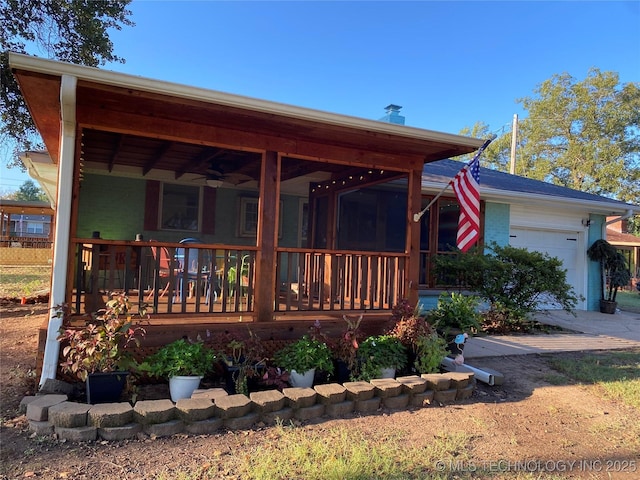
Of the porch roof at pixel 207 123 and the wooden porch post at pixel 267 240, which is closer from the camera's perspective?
the porch roof at pixel 207 123

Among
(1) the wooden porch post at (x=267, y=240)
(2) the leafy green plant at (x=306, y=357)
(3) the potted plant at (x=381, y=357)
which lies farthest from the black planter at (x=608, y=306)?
(1) the wooden porch post at (x=267, y=240)

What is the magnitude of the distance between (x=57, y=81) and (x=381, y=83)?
50.5ft

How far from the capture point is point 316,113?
3.77 metres

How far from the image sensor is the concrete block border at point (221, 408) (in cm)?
262

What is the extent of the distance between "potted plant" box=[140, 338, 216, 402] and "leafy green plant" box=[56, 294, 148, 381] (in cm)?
24

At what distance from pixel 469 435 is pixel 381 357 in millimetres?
1092

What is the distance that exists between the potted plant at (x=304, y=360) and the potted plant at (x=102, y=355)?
125 cm

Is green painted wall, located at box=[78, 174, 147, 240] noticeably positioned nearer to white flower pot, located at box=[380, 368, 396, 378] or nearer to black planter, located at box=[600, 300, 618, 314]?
white flower pot, located at box=[380, 368, 396, 378]

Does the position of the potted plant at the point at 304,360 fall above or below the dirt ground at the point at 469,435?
above

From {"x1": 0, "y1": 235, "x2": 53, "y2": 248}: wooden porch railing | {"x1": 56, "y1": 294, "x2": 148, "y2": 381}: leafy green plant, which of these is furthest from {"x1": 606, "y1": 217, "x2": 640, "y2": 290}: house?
{"x1": 0, "y1": 235, "x2": 53, "y2": 248}: wooden porch railing

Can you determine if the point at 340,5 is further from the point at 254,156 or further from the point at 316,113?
the point at 316,113

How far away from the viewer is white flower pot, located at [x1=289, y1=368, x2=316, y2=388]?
358 centimetres

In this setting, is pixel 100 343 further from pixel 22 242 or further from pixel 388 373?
pixel 22 242

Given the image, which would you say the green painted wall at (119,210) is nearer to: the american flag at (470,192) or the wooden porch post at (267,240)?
the wooden porch post at (267,240)
